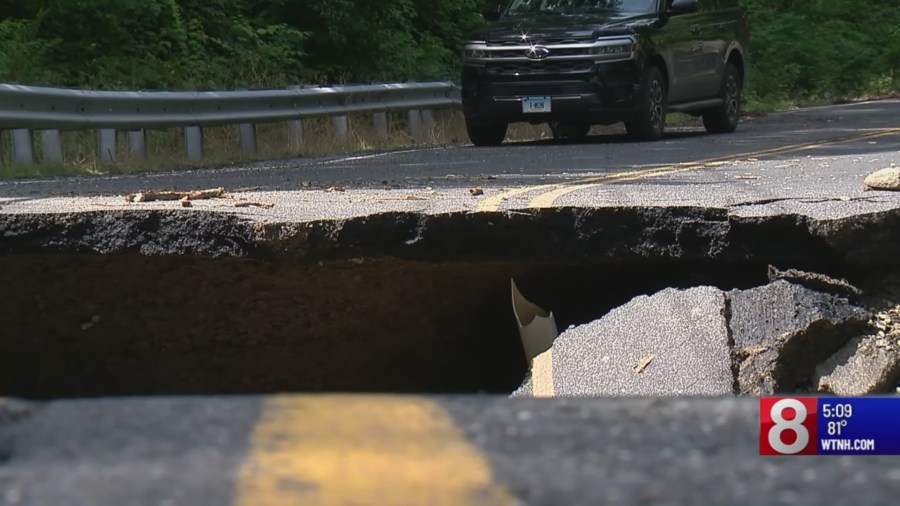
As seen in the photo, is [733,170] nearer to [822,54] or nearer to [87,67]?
[87,67]

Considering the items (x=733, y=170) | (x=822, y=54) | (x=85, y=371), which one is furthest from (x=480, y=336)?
(x=822, y=54)

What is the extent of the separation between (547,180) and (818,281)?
2.44 meters

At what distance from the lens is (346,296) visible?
4.98m

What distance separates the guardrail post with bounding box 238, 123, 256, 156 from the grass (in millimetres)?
76

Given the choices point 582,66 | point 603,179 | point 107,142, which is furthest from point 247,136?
point 603,179

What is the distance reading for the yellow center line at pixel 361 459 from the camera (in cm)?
102

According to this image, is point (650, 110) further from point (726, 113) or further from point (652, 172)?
point (652, 172)

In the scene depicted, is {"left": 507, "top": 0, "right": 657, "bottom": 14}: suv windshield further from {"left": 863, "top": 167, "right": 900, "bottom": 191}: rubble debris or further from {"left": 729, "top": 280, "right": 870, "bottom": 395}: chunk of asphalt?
{"left": 729, "top": 280, "right": 870, "bottom": 395}: chunk of asphalt

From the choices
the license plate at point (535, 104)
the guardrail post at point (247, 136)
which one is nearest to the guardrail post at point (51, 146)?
the guardrail post at point (247, 136)

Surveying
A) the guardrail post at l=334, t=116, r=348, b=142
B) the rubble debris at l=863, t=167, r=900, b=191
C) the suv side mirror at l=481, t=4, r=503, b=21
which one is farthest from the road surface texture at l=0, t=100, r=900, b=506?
the suv side mirror at l=481, t=4, r=503, b=21

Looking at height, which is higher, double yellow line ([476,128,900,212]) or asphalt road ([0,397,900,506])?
asphalt road ([0,397,900,506])

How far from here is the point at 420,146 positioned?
1155 cm

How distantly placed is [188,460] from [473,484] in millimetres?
261

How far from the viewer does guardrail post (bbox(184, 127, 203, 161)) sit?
410 inches
